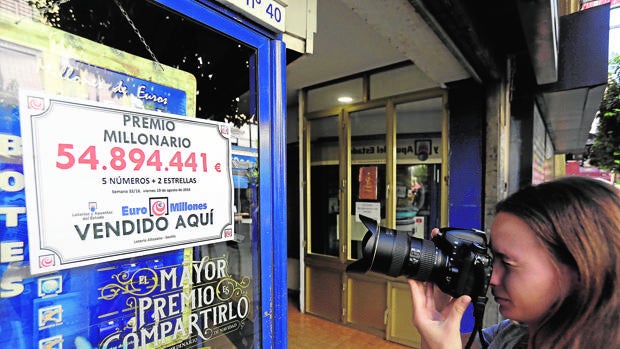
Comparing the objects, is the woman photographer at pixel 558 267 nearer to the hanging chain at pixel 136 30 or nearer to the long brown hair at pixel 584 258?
the long brown hair at pixel 584 258

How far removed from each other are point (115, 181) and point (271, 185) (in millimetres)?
472

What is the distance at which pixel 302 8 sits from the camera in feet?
3.87

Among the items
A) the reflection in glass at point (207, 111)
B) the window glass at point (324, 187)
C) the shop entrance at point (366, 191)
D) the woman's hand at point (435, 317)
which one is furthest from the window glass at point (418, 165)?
the reflection in glass at point (207, 111)

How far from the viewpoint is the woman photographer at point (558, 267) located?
2.54ft

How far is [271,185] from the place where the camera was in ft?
3.55

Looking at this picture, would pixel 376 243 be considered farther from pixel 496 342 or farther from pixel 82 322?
pixel 82 322

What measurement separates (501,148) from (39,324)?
314cm

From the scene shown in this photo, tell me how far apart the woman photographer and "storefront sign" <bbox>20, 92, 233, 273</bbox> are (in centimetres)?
76

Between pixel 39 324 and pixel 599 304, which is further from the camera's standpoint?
pixel 599 304

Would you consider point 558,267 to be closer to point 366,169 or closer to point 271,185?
point 271,185

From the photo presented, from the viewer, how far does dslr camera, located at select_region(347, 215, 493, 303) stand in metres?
0.96

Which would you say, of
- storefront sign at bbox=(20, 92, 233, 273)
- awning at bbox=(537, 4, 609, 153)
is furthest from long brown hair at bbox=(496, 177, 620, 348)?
awning at bbox=(537, 4, 609, 153)

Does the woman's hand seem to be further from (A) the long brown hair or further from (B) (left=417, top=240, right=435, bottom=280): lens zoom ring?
(A) the long brown hair

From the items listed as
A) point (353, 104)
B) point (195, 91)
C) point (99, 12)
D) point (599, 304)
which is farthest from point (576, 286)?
point (353, 104)
